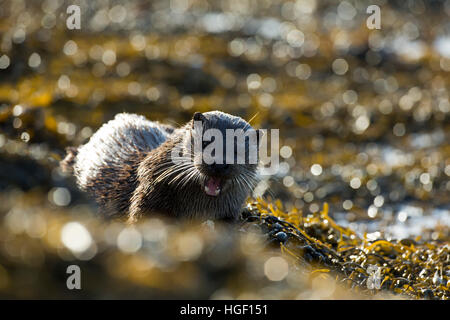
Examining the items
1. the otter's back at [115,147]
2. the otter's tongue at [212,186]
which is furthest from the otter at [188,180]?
the otter's back at [115,147]

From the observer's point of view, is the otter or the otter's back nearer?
the otter

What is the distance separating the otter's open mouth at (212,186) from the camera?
4473mm

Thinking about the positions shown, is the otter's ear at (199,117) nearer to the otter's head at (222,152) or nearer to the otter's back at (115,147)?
the otter's head at (222,152)

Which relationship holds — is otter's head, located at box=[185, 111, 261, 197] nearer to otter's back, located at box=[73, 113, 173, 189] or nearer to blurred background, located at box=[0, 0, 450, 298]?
blurred background, located at box=[0, 0, 450, 298]

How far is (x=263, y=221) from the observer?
5039 mm

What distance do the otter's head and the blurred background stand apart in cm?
82

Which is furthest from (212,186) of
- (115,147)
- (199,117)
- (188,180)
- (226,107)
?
(226,107)

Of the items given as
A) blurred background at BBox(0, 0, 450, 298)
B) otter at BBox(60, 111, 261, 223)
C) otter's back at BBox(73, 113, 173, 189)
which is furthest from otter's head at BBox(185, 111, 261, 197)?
otter's back at BBox(73, 113, 173, 189)

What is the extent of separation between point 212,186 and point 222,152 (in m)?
0.26

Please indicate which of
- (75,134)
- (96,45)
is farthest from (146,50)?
(75,134)

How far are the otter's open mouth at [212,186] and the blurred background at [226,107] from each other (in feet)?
2.65

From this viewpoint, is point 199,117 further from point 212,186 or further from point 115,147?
point 115,147

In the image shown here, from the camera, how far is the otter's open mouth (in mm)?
4473
